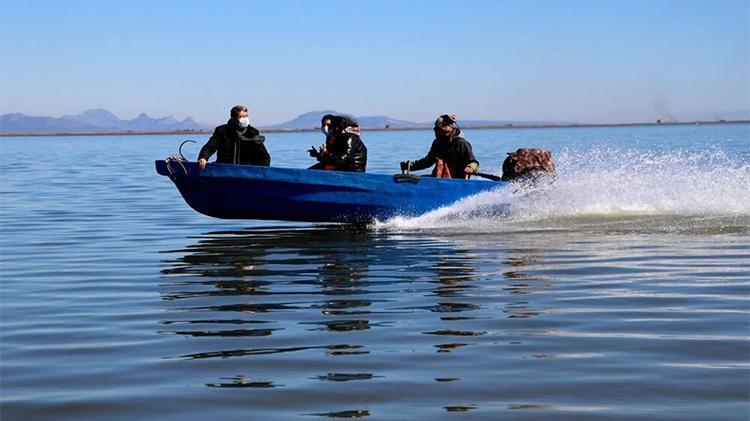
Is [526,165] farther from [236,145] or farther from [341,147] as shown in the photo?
[236,145]

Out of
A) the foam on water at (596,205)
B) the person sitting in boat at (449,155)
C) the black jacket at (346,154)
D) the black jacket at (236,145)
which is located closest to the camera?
the foam on water at (596,205)

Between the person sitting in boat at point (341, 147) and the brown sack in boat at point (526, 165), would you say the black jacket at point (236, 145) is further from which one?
the brown sack in boat at point (526, 165)

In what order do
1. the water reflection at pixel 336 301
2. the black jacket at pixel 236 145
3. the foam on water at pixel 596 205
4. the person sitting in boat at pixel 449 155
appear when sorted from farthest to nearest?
the person sitting in boat at pixel 449 155, the black jacket at pixel 236 145, the foam on water at pixel 596 205, the water reflection at pixel 336 301

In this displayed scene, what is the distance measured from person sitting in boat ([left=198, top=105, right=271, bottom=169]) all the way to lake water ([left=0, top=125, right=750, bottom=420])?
3.74 ft

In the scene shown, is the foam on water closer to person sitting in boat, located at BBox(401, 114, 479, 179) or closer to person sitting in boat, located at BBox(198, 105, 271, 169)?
person sitting in boat, located at BBox(401, 114, 479, 179)

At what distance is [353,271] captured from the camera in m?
11.3

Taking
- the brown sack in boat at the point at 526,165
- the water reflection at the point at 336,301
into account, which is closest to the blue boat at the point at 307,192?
the brown sack in boat at the point at 526,165

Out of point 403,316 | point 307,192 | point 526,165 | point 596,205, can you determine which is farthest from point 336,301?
point 596,205

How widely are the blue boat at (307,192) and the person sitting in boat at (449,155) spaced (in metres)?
0.48

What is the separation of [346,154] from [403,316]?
7978 mm

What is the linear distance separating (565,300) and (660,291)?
95 centimetres

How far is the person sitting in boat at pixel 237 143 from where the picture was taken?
15.8m

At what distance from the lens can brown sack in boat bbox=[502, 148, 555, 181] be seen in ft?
54.0

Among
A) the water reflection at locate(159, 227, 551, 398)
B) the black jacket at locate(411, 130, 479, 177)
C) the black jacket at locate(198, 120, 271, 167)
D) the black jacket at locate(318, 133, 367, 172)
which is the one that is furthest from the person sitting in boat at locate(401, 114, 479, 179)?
the black jacket at locate(198, 120, 271, 167)
